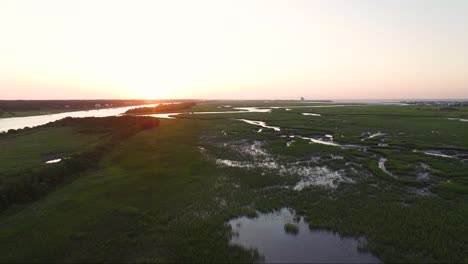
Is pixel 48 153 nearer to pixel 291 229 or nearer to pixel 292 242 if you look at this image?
pixel 291 229

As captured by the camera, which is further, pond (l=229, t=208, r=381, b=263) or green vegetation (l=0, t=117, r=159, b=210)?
green vegetation (l=0, t=117, r=159, b=210)

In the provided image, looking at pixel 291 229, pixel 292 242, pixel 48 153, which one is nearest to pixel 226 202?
pixel 291 229

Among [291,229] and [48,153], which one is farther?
[48,153]

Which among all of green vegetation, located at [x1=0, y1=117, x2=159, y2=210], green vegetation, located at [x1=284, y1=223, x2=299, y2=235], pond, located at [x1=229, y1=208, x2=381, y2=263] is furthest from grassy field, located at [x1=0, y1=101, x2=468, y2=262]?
green vegetation, located at [x1=284, y1=223, x2=299, y2=235]

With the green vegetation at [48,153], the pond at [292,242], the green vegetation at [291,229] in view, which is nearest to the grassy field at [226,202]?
the pond at [292,242]

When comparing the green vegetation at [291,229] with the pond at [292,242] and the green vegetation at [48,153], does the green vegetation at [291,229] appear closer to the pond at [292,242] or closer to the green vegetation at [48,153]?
the pond at [292,242]

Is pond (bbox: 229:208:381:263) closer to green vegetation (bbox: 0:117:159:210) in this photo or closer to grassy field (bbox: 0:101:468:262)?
grassy field (bbox: 0:101:468:262)
